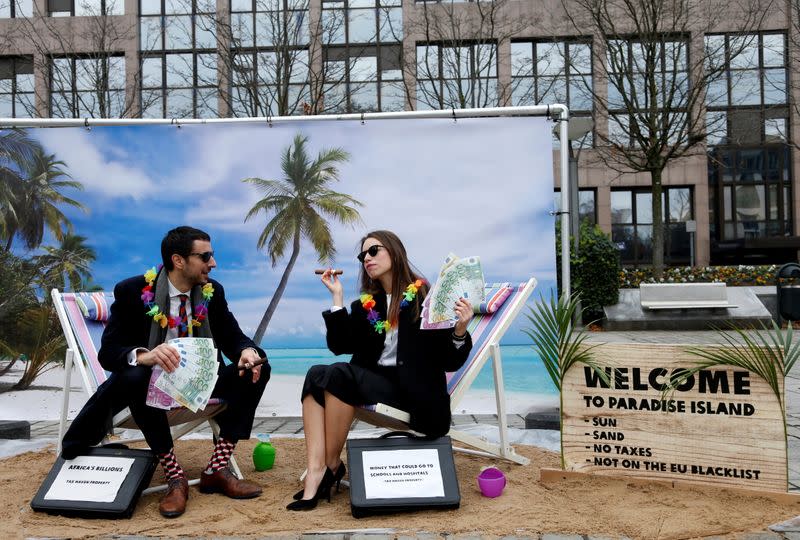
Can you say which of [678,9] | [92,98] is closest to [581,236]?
[678,9]

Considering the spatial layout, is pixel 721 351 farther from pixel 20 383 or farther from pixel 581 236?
pixel 581 236

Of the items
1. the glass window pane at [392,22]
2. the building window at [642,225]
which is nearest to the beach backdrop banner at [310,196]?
the glass window pane at [392,22]

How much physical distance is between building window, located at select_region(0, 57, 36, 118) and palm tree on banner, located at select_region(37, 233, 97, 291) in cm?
1560

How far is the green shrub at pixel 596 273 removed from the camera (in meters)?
12.1

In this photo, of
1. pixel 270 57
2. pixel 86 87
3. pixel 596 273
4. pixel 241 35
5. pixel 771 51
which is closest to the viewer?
pixel 596 273

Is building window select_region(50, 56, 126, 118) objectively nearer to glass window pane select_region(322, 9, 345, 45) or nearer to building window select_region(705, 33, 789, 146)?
glass window pane select_region(322, 9, 345, 45)

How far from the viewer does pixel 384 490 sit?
9.86 feet

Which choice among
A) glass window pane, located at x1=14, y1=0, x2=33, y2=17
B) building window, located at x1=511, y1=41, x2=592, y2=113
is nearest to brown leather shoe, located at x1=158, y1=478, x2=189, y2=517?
building window, located at x1=511, y1=41, x2=592, y2=113

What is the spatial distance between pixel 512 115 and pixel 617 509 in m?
2.72

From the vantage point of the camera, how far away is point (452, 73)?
17.2m

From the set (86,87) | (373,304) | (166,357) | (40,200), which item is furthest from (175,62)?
(166,357)

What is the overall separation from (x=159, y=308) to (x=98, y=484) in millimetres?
806

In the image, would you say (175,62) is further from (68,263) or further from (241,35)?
(68,263)

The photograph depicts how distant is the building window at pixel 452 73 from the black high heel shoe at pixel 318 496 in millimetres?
13981
